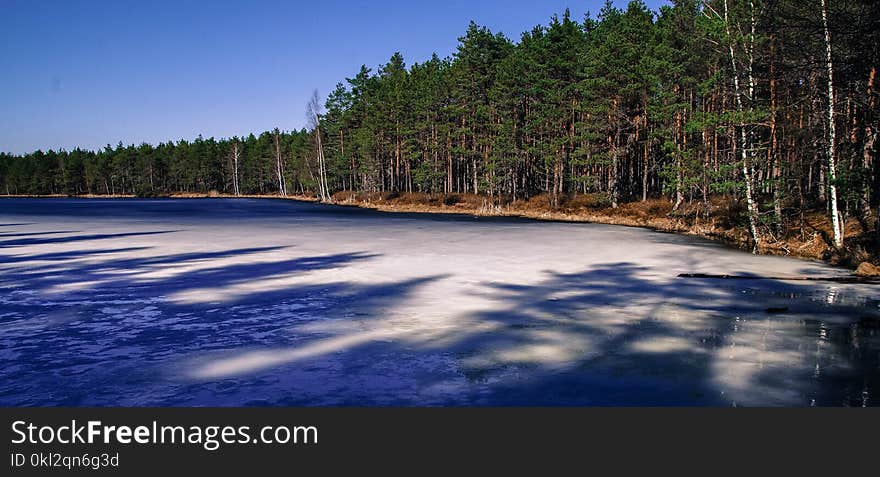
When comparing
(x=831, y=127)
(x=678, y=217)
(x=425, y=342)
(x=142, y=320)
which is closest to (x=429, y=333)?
(x=425, y=342)

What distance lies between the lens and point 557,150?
48469 mm

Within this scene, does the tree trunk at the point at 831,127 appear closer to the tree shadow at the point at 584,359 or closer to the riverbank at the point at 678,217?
the riverbank at the point at 678,217

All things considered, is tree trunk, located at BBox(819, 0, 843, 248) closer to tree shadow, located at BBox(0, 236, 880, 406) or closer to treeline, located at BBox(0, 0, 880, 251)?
treeline, located at BBox(0, 0, 880, 251)

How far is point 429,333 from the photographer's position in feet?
30.5

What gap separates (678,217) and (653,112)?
733 cm

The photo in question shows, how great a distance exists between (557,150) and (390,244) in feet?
92.1

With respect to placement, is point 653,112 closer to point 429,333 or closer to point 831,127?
point 831,127

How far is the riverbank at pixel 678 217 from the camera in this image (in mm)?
19594

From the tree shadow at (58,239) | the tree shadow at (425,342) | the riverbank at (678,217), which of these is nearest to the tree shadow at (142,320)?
the tree shadow at (425,342)

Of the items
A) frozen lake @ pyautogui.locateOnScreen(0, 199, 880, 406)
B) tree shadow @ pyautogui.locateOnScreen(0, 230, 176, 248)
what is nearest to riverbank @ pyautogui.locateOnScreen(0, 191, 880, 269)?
frozen lake @ pyautogui.locateOnScreen(0, 199, 880, 406)

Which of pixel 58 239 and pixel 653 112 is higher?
pixel 653 112

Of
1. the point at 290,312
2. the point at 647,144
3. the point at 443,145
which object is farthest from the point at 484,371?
the point at 443,145

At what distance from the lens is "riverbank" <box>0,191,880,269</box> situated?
19.6 m

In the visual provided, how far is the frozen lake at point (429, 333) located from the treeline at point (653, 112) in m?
5.36
